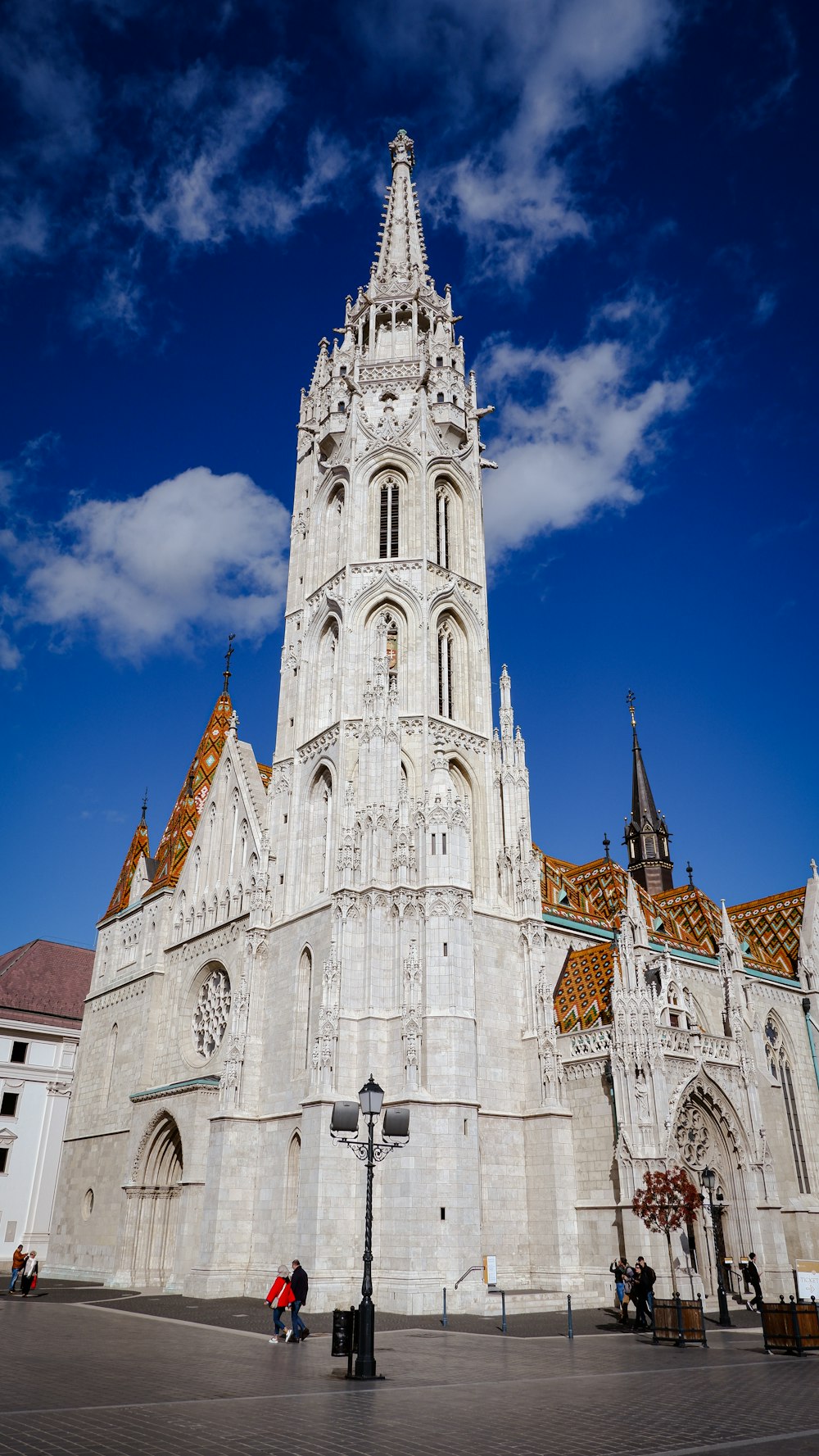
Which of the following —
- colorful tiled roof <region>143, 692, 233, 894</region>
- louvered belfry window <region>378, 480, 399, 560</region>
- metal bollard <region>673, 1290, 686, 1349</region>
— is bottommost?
metal bollard <region>673, 1290, 686, 1349</region>

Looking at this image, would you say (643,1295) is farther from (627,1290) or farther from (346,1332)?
(346,1332)

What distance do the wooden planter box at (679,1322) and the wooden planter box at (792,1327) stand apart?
4.32 ft

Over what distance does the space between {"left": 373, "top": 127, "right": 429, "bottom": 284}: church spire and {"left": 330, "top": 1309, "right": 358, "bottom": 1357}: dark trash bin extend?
39.5m

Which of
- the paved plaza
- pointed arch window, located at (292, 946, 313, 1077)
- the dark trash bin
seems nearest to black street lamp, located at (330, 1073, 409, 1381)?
the dark trash bin

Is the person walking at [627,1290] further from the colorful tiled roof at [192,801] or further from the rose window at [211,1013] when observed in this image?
the colorful tiled roof at [192,801]

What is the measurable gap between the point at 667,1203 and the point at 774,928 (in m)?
21.5

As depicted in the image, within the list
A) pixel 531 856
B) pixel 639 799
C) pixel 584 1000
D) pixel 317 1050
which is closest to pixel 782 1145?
pixel 584 1000

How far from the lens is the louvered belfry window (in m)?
35.1

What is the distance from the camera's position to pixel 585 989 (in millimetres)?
29844

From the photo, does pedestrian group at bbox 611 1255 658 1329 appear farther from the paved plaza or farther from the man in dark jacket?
the man in dark jacket

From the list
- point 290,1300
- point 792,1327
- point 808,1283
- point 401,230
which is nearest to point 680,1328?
point 792,1327

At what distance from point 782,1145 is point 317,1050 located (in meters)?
16.9

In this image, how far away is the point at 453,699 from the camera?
111 ft

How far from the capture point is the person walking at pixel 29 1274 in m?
24.9
